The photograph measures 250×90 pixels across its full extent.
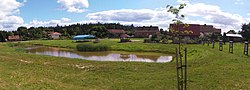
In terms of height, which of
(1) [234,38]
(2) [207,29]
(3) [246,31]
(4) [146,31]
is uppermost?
(2) [207,29]

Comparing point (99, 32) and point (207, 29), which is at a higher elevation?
point (207, 29)

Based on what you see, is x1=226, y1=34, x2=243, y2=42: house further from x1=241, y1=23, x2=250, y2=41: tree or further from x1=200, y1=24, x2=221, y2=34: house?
x1=200, y1=24, x2=221, y2=34: house

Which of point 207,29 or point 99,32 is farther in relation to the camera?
point 207,29

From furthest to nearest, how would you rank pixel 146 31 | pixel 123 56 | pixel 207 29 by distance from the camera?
pixel 146 31 < pixel 207 29 < pixel 123 56

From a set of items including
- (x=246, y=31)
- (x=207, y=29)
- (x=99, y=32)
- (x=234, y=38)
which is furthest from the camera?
(x=207, y=29)

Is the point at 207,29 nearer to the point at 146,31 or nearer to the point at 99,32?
the point at 146,31

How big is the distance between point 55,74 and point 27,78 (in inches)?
104

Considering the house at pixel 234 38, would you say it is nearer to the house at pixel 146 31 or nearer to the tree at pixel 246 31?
the tree at pixel 246 31

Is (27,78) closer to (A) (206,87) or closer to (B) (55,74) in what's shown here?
(B) (55,74)

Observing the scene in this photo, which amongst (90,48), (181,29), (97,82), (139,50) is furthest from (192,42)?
(181,29)

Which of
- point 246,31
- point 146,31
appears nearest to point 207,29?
point 146,31

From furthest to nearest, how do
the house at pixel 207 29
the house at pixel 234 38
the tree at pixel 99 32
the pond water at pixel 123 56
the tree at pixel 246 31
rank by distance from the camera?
the tree at pixel 99 32 → the house at pixel 207 29 → the tree at pixel 246 31 → the house at pixel 234 38 → the pond water at pixel 123 56

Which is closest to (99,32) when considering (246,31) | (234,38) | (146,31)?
(146,31)

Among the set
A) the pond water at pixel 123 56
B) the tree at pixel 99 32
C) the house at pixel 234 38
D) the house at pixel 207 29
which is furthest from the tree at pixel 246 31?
the tree at pixel 99 32
